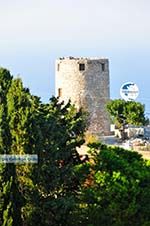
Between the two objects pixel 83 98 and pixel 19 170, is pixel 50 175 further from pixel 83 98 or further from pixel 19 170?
pixel 83 98

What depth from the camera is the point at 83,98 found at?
132 feet

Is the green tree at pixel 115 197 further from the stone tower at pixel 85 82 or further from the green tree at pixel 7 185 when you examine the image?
the stone tower at pixel 85 82

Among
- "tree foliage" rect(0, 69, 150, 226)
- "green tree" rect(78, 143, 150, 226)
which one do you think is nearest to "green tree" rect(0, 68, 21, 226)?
"tree foliage" rect(0, 69, 150, 226)

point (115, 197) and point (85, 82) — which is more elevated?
point (85, 82)

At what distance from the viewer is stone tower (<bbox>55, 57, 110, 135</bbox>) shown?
39.8 meters

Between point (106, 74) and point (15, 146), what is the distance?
2550 cm

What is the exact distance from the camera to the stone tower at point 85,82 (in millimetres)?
39812

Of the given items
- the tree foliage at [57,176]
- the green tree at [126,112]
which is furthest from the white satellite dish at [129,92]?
the tree foliage at [57,176]

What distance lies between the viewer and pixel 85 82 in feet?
131

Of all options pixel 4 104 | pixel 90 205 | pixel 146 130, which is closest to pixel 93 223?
pixel 90 205

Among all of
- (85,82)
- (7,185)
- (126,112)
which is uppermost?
(85,82)

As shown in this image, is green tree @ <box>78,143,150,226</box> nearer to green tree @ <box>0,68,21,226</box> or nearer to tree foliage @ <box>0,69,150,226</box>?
tree foliage @ <box>0,69,150,226</box>

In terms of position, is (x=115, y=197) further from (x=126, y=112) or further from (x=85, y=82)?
(x=126, y=112)

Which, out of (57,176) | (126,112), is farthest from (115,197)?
(126,112)
